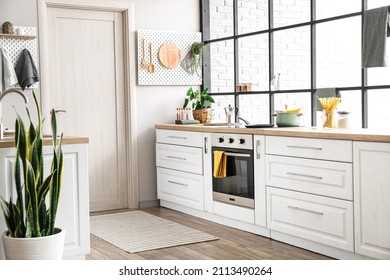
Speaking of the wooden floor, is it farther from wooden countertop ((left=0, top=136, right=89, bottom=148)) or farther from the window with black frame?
the window with black frame

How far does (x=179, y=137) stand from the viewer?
18.2 feet

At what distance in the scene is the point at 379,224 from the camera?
3.56 meters

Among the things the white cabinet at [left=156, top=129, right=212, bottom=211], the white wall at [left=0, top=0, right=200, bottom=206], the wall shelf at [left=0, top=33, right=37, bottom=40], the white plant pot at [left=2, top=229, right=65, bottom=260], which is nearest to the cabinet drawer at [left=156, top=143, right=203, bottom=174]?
the white cabinet at [left=156, top=129, right=212, bottom=211]

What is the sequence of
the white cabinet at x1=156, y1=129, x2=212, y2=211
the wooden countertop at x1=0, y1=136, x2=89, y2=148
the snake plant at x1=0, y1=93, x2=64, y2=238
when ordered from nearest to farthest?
the snake plant at x1=0, y1=93, x2=64, y2=238, the wooden countertop at x1=0, y1=136, x2=89, y2=148, the white cabinet at x1=156, y1=129, x2=212, y2=211

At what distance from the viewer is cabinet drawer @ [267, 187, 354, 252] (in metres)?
3.82

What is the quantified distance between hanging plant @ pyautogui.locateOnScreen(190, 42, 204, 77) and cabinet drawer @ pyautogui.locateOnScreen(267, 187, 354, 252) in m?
2.08

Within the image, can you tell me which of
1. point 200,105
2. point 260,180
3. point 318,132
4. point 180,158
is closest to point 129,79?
point 200,105

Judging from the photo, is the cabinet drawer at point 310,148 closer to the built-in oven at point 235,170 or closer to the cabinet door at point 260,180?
the cabinet door at point 260,180

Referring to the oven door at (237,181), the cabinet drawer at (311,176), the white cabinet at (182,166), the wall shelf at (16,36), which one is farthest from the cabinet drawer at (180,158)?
the wall shelf at (16,36)

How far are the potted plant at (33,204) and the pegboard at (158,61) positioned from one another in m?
2.57

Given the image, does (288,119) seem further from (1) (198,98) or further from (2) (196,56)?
(2) (196,56)

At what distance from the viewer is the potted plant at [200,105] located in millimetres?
5863

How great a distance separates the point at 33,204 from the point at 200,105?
2.87 metres

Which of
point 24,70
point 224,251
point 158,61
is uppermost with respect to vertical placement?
point 158,61
